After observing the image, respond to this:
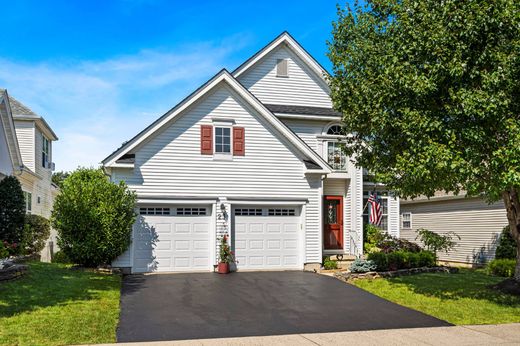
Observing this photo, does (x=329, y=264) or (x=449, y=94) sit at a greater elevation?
(x=449, y=94)

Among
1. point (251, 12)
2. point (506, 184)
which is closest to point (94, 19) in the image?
point (251, 12)

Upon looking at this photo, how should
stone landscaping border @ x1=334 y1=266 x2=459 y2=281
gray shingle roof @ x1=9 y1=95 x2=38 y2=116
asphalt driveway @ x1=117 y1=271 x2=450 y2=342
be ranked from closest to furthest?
asphalt driveway @ x1=117 y1=271 x2=450 y2=342
stone landscaping border @ x1=334 y1=266 x2=459 y2=281
gray shingle roof @ x1=9 y1=95 x2=38 y2=116

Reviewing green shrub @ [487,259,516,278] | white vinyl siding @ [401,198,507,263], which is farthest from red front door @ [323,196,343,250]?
white vinyl siding @ [401,198,507,263]

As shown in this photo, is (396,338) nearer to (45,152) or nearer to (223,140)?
(223,140)

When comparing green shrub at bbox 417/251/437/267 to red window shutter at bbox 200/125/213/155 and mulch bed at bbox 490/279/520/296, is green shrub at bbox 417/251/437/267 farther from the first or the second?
red window shutter at bbox 200/125/213/155

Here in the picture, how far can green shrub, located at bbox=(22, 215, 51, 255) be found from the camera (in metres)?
18.8

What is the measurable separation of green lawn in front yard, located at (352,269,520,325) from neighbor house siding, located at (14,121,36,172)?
17.8 meters

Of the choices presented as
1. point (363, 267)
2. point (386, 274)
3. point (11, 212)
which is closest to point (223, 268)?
point (363, 267)

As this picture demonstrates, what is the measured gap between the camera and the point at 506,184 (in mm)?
10172

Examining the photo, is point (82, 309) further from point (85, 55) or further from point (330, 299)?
point (85, 55)

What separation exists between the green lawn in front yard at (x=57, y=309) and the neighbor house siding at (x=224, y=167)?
4.40 m

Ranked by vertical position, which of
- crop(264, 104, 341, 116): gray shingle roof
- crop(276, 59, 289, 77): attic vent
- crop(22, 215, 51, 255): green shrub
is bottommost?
crop(22, 215, 51, 255): green shrub

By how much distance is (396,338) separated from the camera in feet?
28.6

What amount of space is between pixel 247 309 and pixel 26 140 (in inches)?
720
